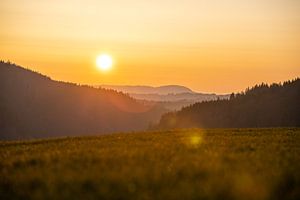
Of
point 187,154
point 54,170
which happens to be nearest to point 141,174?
point 54,170

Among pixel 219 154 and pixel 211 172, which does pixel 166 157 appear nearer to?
pixel 219 154

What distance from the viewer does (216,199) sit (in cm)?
1159

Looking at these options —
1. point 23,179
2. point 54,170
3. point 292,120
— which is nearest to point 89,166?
point 54,170

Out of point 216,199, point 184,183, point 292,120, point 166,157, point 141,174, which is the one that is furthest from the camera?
point 292,120

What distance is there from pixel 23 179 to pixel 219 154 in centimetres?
827

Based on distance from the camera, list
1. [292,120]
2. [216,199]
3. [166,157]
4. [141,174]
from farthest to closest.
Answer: [292,120], [166,157], [141,174], [216,199]

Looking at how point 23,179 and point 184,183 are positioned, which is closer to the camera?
point 184,183

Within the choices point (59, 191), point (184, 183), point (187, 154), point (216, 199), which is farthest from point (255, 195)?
point (187, 154)

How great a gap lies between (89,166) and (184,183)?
431cm

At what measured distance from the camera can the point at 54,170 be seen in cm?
1471

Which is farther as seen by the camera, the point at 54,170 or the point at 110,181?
the point at 54,170

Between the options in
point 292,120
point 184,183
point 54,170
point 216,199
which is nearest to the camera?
point 216,199

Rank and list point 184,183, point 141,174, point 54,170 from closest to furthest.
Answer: point 184,183 → point 141,174 → point 54,170

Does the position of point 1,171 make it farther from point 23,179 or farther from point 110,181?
point 110,181
